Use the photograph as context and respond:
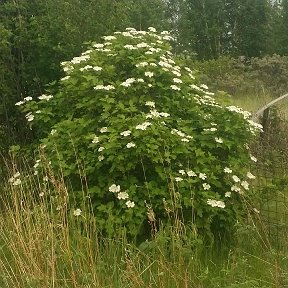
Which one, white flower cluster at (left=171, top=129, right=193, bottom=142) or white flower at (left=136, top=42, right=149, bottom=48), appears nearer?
white flower cluster at (left=171, top=129, right=193, bottom=142)

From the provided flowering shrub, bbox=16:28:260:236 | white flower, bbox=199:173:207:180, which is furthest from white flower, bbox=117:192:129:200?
white flower, bbox=199:173:207:180

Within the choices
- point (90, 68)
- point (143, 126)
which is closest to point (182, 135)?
point (143, 126)

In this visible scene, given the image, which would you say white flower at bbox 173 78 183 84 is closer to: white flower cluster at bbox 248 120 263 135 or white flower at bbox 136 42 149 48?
white flower at bbox 136 42 149 48

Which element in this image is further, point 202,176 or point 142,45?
point 142,45

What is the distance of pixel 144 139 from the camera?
4566 millimetres

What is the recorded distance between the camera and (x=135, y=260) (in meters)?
3.99

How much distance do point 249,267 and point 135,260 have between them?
86 centimetres

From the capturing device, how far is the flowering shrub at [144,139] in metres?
4.60

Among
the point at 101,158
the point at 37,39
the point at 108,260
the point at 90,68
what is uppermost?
the point at 37,39

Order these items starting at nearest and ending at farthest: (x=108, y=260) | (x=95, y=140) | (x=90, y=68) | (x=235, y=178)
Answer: (x=108, y=260), (x=95, y=140), (x=235, y=178), (x=90, y=68)

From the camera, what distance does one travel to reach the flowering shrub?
4.60m

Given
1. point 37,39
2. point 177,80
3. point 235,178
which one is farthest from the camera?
point 37,39

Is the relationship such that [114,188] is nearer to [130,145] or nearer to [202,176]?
[130,145]

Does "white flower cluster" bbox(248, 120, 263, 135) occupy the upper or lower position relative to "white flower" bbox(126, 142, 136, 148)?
lower
